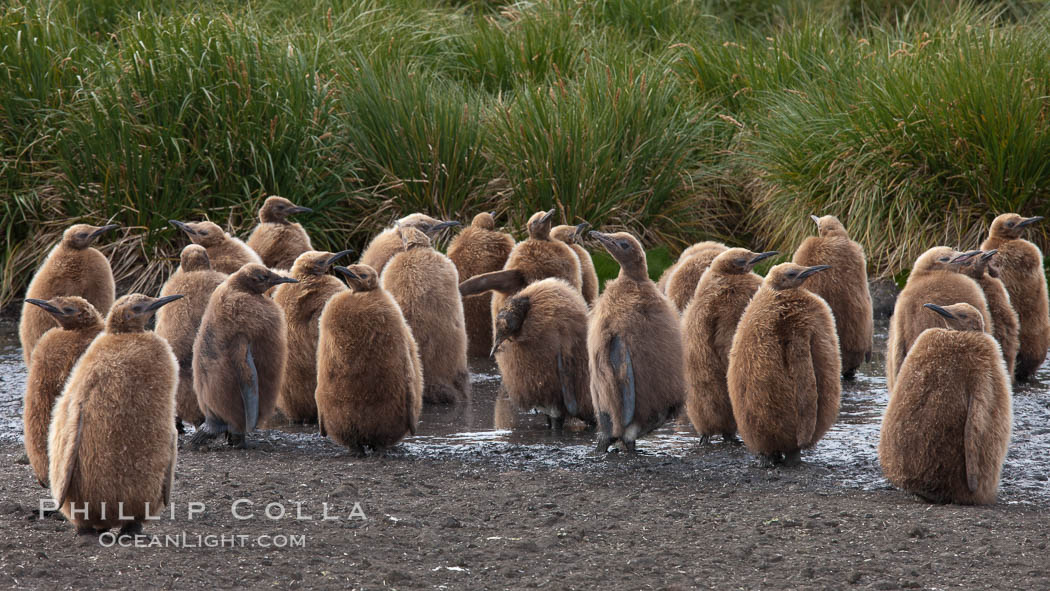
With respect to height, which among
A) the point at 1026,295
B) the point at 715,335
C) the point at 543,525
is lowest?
the point at 543,525

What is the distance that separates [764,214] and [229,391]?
6.49 meters

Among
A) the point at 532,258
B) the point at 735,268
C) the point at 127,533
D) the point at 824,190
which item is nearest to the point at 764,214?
the point at 824,190

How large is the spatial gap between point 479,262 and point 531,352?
188 cm

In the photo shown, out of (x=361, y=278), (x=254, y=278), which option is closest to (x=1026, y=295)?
(x=361, y=278)

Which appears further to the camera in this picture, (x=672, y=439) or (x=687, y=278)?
(x=687, y=278)

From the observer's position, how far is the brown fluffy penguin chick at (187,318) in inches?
237

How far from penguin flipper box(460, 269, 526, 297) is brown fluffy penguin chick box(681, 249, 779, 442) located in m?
1.41

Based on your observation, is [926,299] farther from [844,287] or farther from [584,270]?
[584,270]

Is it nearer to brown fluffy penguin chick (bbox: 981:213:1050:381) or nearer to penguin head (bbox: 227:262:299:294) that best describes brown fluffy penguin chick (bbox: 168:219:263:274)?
penguin head (bbox: 227:262:299:294)

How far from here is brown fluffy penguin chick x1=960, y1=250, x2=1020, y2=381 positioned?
263 inches

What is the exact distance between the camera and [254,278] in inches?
228

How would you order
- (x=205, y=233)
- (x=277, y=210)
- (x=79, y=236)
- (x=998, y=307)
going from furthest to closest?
(x=277, y=210), (x=205, y=233), (x=79, y=236), (x=998, y=307)

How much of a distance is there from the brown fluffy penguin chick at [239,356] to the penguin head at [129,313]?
135 cm

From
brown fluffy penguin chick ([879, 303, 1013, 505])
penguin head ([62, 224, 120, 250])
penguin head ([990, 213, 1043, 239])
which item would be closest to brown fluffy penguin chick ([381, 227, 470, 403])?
penguin head ([62, 224, 120, 250])
